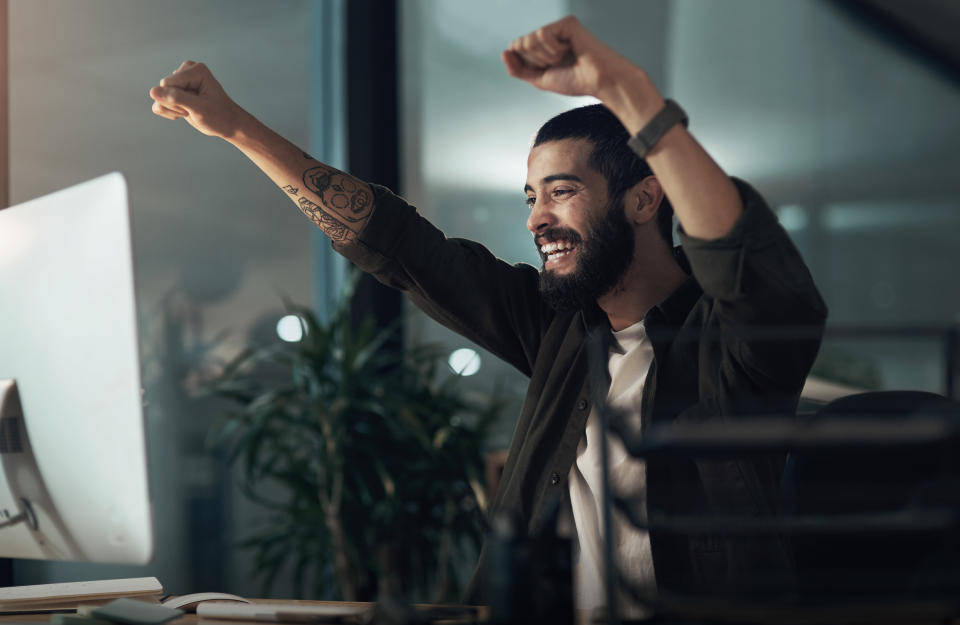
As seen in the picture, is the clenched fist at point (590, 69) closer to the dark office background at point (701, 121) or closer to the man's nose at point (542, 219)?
the man's nose at point (542, 219)

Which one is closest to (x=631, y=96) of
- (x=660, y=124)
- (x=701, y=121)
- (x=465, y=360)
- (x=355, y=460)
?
(x=660, y=124)

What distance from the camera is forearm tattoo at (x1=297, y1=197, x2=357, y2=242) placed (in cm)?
139

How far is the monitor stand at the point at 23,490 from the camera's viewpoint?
2.95 feet

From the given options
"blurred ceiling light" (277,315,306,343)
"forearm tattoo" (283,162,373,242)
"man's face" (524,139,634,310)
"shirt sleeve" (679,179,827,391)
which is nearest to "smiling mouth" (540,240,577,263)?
"man's face" (524,139,634,310)

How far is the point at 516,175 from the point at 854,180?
1412 mm

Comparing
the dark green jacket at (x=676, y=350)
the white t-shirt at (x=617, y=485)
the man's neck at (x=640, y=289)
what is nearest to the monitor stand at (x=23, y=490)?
the dark green jacket at (x=676, y=350)

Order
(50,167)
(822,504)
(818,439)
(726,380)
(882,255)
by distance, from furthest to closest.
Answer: (882,255), (50,167), (726,380), (822,504), (818,439)

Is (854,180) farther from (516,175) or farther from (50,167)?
(50,167)

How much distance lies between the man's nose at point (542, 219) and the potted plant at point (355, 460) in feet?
3.83

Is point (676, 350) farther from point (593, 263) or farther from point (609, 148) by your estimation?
point (609, 148)

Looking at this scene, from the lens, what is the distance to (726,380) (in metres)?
1.13

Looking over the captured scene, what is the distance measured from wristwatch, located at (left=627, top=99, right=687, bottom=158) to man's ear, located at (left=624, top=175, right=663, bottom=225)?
0.61 meters

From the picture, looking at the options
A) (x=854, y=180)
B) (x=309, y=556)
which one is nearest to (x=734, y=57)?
(x=854, y=180)

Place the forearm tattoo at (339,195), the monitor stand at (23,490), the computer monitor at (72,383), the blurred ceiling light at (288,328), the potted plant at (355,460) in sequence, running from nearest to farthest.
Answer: the computer monitor at (72,383) < the monitor stand at (23,490) < the forearm tattoo at (339,195) < the potted plant at (355,460) < the blurred ceiling light at (288,328)
